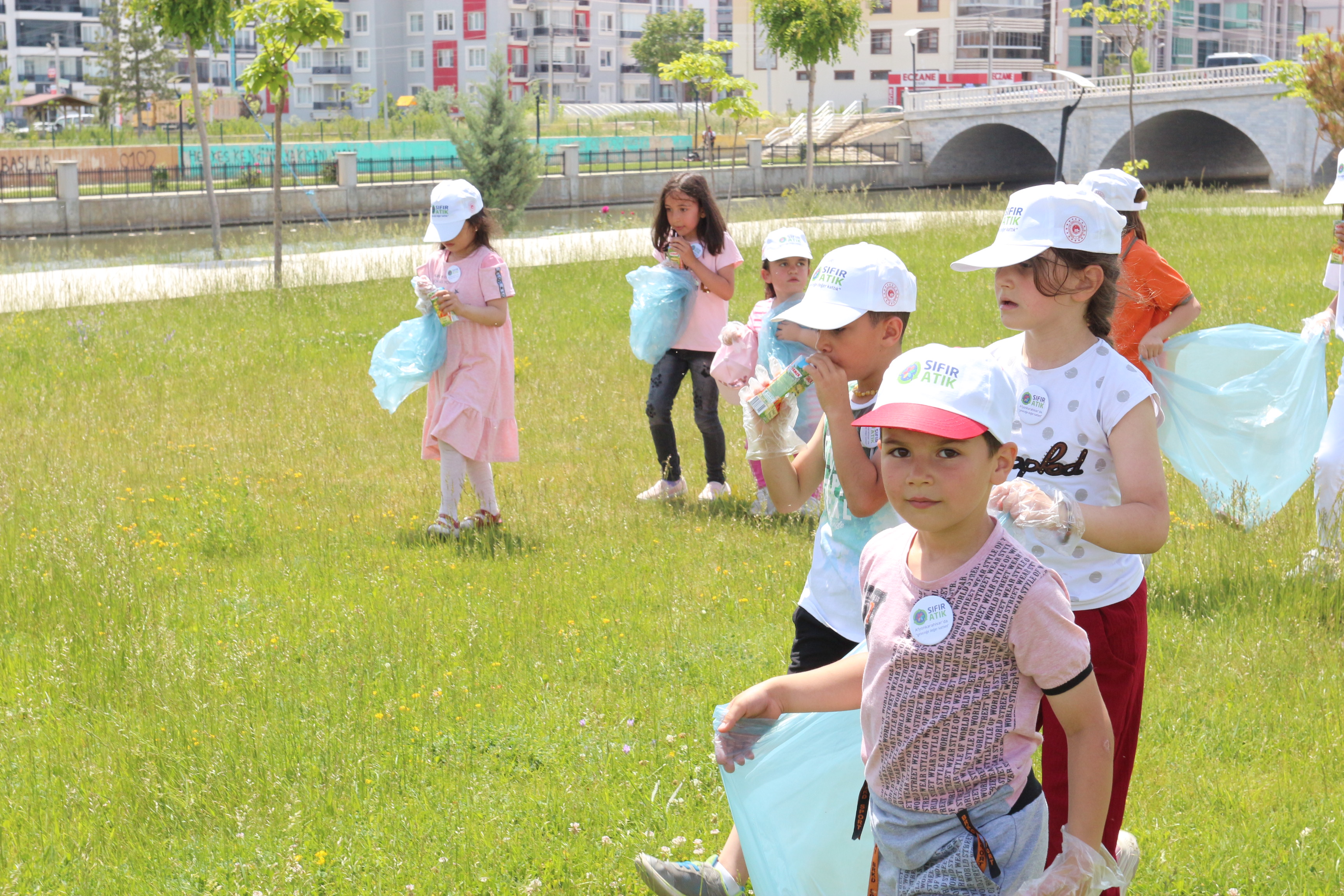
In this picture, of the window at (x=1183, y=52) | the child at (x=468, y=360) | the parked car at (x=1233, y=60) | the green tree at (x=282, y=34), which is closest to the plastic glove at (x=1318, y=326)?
the child at (x=468, y=360)

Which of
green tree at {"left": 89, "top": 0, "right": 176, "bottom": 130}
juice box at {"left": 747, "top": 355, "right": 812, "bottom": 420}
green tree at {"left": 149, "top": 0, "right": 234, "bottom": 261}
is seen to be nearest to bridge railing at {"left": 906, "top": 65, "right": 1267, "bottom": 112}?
green tree at {"left": 149, "top": 0, "right": 234, "bottom": 261}

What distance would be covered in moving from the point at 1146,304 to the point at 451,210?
351 centimetres

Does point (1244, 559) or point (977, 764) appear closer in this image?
point (977, 764)

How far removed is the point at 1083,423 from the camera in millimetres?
2783

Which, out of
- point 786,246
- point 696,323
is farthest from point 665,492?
point 786,246

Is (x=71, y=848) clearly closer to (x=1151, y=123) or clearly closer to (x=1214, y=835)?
(x=1214, y=835)

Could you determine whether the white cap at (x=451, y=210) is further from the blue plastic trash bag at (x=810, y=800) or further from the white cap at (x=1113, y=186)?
the blue plastic trash bag at (x=810, y=800)

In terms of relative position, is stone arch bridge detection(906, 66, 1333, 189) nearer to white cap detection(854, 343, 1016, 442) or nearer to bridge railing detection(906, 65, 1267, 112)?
bridge railing detection(906, 65, 1267, 112)

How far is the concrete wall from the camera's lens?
31.2 meters

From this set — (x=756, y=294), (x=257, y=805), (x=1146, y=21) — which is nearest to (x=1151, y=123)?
(x=1146, y=21)

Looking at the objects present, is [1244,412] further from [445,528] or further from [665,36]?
[665,36]

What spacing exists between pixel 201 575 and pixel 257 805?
268 cm

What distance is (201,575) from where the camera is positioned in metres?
6.29

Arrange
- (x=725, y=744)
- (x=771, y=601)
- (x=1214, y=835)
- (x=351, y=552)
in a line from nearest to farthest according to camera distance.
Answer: (x=725, y=744) → (x=1214, y=835) → (x=771, y=601) → (x=351, y=552)
